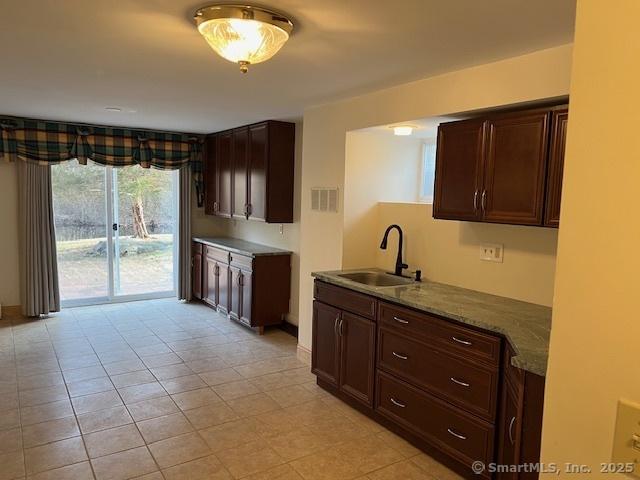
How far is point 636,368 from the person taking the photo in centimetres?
71

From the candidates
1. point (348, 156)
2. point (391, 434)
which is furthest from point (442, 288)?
point (348, 156)

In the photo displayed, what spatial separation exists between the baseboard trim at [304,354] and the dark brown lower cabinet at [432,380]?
624 millimetres

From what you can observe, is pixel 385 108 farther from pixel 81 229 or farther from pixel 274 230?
pixel 81 229

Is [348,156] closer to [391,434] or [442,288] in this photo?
[442,288]

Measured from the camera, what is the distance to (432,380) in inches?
104

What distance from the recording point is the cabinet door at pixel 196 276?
6262 millimetres

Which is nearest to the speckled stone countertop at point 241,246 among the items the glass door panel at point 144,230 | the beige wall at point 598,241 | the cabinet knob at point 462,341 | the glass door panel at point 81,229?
the glass door panel at point 144,230

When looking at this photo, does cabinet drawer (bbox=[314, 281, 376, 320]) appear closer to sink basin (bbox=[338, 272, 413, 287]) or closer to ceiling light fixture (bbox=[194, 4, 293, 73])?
sink basin (bbox=[338, 272, 413, 287])

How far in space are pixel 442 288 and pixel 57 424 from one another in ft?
8.87

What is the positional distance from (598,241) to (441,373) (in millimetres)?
2013

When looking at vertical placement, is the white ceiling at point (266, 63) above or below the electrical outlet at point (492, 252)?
above

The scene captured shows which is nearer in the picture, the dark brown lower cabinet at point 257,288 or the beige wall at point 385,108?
the beige wall at point 385,108

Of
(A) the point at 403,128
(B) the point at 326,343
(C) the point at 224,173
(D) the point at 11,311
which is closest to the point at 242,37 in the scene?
(A) the point at 403,128

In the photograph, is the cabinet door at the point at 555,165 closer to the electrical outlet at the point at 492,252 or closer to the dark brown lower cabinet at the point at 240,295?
the electrical outlet at the point at 492,252
